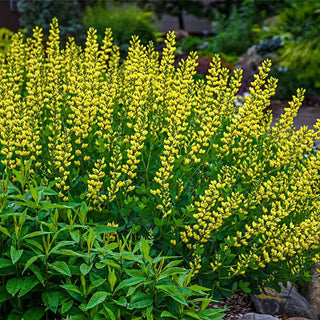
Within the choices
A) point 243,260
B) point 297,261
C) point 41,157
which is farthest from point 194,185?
point 41,157

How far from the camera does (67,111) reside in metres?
3.88

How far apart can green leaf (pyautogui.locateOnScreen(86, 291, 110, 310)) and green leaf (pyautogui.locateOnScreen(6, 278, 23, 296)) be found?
1.28 feet

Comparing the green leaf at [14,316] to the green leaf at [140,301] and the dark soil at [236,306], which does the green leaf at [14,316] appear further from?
the dark soil at [236,306]

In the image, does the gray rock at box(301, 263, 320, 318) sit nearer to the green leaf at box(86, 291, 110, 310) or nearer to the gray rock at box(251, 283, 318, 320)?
the gray rock at box(251, 283, 318, 320)

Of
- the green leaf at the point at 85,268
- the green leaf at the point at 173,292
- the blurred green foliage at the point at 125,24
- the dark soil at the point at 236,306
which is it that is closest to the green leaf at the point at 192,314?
the green leaf at the point at 173,292

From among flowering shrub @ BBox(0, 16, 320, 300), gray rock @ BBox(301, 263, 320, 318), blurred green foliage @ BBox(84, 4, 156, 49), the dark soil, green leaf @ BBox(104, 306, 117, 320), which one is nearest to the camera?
green leaf @ BBox(104, 306, 117, 320)

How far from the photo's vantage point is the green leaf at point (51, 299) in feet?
8.22

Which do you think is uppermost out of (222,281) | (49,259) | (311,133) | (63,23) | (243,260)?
(311,133)

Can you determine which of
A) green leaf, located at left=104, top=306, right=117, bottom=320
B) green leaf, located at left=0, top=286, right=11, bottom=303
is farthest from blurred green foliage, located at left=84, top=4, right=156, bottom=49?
green leaf, located at left=104, top=306, right=117, bottom=320

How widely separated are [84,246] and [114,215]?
488 mm

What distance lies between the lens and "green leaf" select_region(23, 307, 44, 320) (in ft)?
8.48

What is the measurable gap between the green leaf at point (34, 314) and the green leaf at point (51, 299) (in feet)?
0.38

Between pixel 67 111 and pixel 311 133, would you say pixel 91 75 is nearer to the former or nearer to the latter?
pixel 67 111

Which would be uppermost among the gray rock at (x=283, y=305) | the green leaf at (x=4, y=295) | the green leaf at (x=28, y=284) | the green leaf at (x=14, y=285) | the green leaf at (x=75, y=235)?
the green leaf at (x=75, y=235)
